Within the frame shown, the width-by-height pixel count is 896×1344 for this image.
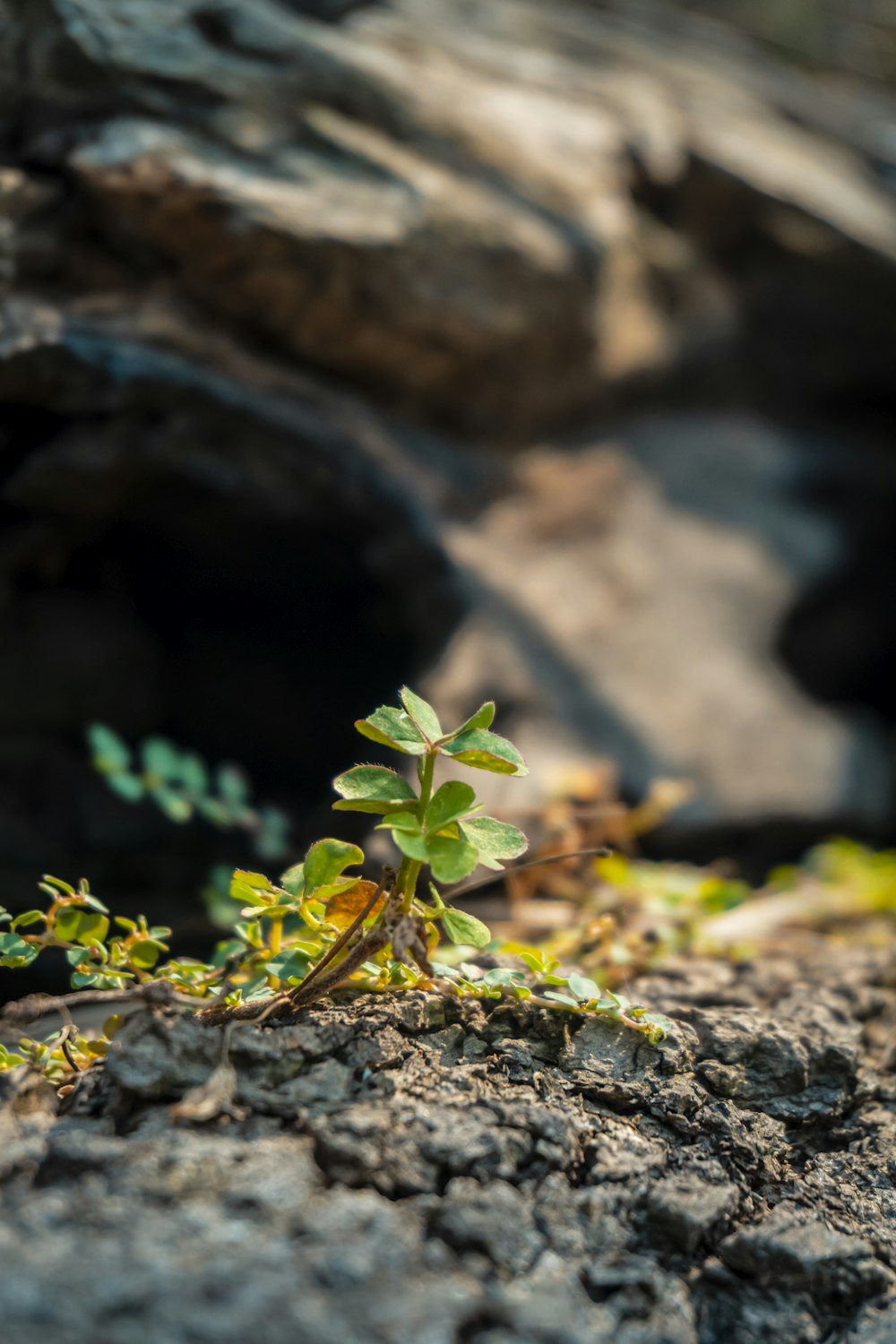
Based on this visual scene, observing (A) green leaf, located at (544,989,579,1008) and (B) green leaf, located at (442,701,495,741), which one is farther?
(A) green leaf, located at (544,989,579,1008)

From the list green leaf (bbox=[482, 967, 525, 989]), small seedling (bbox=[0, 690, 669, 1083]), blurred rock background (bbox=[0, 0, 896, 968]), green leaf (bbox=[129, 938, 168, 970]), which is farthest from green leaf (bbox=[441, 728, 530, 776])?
blurred rock background (bbox=[0, 0, 896, 968])

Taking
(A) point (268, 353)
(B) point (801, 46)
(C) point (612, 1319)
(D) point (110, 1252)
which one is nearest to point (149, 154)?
(A) point (268, 353)

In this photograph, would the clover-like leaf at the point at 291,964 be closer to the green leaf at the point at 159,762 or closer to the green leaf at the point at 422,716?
the green leaf at the point at 422,716

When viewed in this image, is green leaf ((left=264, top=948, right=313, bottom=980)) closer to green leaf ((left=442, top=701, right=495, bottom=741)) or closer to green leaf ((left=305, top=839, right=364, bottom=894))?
green leaf ((left=305, top=839, right=364, bottom=894))

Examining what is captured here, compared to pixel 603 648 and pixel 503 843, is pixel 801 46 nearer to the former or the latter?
pixel 603 648

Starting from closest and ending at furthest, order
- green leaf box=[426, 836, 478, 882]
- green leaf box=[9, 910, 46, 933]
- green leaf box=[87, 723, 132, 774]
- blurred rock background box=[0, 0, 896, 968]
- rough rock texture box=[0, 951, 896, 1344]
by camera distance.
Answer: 1. rough rock texture box=[0, 951, 896, 1344]
2. green leaf box=[426, 836, 478, 882]
3. green leaf box=[9, 910, 46, 933]
4. green leaf box=[87, 723, 132, 774]
5. blurred rock background box=[0, 0, 896, 968]

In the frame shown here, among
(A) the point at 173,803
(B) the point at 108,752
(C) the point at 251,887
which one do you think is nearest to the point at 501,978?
(C) the point at 251,887
